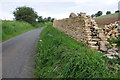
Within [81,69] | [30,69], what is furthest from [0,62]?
[81,69]

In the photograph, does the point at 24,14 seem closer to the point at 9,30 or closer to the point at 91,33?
the point at 9,30

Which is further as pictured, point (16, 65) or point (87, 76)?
point (16, 65)

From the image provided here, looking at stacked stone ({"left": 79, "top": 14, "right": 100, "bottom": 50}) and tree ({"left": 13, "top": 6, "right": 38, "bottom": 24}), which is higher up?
tree ({"left": 13, "top": 6, "right": 38, "bottom": 24})

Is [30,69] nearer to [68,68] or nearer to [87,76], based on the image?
[68,68]

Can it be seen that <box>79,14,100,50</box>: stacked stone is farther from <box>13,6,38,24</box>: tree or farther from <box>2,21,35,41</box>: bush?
<box>13,6,38,24</box>: tree

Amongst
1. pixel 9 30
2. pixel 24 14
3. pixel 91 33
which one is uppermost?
pixel 24 14

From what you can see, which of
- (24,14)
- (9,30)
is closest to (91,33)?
(9,30)

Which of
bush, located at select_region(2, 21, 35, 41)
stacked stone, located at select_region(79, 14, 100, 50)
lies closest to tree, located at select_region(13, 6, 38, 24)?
bush, located at select_region(2, 21, 35, 41)

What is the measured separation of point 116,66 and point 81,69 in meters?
1.26

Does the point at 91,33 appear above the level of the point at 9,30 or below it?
below

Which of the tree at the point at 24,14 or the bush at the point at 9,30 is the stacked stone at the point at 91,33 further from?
the tree at the point at 24,14

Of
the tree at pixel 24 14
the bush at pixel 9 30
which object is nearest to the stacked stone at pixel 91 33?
the bush at pixel 9 30

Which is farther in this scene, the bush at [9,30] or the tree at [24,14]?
the tree at [24,14]

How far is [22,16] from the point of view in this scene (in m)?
37.6
